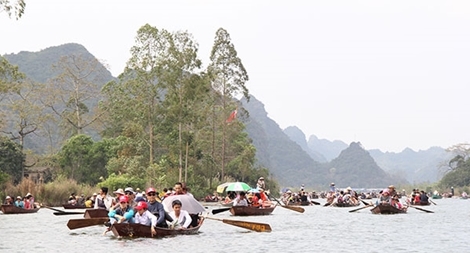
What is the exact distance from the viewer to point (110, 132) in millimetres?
80875

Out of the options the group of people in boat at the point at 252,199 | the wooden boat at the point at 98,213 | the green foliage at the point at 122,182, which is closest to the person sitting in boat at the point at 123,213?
the wooden boat at the point at 98,213

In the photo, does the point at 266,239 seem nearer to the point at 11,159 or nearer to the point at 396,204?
the point at 396,204

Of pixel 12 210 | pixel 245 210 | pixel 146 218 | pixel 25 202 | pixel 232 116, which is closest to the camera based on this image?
pixel 146 218

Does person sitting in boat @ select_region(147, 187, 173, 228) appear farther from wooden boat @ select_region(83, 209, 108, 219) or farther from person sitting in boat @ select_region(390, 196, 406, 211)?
person sitting in boat @ select_region(390, 196, 406, 211)

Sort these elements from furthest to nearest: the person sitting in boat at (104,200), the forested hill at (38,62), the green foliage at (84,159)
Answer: the forested hill at (38,62)
the green foliage at (84,159)
the person sitting in boat at (104,200)

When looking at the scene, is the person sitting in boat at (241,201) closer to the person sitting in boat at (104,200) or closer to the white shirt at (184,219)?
the person sitting in boat at (104,200)

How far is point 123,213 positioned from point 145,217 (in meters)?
0.83

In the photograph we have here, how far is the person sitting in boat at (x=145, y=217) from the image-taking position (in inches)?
808

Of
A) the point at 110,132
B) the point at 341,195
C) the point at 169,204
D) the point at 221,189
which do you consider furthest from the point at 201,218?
the point at 110,132

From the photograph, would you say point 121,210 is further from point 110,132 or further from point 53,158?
point 110,132

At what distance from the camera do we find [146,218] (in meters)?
20.7

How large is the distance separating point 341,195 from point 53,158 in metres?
28.4

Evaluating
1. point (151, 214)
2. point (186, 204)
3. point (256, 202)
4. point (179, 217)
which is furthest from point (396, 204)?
point (151, 214)

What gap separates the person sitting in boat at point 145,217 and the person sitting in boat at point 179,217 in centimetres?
136
